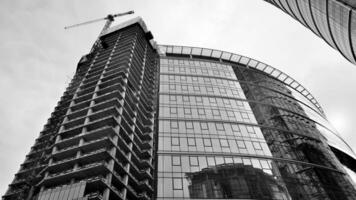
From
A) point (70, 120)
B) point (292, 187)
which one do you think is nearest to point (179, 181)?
point (292, 187)

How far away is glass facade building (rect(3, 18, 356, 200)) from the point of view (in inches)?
1626

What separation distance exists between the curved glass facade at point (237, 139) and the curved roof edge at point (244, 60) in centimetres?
560

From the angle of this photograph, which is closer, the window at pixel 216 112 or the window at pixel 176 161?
the window at pixel 176 161

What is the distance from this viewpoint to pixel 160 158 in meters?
44.6

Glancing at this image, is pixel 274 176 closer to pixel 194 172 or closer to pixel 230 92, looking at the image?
pixel 194 172

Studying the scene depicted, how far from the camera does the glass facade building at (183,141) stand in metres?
41.3

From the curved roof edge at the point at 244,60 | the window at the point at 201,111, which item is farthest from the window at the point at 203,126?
the curved roof edge at the point at 244,60

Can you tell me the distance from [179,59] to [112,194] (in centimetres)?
4451

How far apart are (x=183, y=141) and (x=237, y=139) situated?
34.4 feet

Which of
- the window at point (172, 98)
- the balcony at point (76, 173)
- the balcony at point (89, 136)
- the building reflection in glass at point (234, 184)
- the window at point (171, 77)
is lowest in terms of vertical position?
the building reflection in glass at point (234, 184)

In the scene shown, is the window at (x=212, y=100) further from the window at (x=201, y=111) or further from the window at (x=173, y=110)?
the window at (x=173, y=110)

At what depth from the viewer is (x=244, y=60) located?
8438cm

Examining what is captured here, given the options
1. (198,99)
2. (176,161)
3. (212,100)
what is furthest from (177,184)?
(212,100)

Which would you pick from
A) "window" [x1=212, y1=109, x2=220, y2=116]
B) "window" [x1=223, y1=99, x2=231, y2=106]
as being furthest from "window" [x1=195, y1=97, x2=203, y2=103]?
"window" [x1=223, y1=99, x2=231, y2=106]
